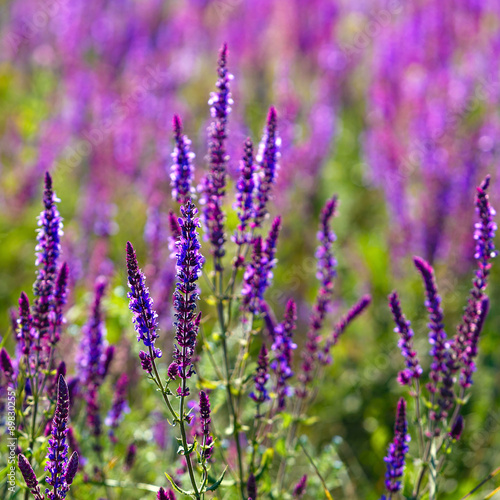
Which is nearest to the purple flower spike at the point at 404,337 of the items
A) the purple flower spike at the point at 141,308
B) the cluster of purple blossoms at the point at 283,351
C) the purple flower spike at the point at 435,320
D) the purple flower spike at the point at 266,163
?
the purple flower spike at the point at 435,320

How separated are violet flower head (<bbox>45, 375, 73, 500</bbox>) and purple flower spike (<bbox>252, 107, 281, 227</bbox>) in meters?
1.06

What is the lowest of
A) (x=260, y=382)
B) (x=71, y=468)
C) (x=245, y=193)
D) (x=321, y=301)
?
(x=71, y=468)

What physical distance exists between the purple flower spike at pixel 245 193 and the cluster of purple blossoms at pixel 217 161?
0.07 metres

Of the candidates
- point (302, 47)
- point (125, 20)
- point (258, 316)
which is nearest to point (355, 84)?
point (302, 47)

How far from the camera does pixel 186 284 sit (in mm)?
1679

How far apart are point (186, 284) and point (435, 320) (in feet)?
3.44

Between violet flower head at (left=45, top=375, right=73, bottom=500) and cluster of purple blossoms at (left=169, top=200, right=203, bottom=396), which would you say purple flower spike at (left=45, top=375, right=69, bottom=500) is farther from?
cluster of purple blossoms at (left=169, top=200, right=203, bottom=396)

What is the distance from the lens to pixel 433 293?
2.23 metres

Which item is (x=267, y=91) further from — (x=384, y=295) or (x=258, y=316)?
(x=258, y=316)

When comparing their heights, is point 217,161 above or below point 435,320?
above

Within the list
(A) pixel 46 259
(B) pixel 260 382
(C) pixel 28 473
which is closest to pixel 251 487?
(B) pixel 260 382

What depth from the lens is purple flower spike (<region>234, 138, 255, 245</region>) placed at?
7.68ft

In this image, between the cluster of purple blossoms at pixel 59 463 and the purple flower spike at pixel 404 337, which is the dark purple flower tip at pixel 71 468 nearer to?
the cluster of purple blossoms at pixel 59 463

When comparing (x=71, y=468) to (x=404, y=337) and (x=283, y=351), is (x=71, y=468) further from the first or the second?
(x=404, y=337)
